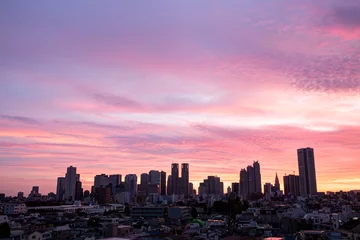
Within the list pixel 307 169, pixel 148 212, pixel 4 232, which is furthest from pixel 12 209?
→ pixel 307 169

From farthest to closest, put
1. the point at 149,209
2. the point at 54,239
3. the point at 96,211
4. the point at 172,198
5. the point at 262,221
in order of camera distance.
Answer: the point at 172,198 → the point at 96,211 → the point at 149,209 → the point at 262,221 → the point at 54,239

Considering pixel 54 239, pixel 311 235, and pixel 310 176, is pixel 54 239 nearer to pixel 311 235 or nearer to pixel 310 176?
pixel 311 235

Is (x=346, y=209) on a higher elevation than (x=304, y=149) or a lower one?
lower

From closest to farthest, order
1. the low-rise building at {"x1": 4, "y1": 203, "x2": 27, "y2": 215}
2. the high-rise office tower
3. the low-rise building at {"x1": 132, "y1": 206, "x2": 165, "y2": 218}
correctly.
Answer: the low-rise building at {"x1": 132, "y1": 206, "x2": 165, "y2": 218} < the low-rise building at {"x1": 4, "y1": 203, "x2": 27, "y2": 215} < the high-rise office tower

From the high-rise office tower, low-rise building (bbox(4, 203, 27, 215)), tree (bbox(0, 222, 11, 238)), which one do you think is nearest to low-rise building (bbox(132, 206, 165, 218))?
low-rise building (bbox(4, 203, 27, 215))

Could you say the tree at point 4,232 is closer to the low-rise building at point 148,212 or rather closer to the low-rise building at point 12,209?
the low-rise building at point 148,212

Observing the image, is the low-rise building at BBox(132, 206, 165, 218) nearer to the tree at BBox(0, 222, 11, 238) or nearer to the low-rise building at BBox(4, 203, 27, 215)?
the low-rise building at BBox(4, 203, 27, 215)

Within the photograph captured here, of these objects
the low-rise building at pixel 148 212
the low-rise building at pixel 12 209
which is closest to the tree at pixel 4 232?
the low-rise building at pixel 148 212

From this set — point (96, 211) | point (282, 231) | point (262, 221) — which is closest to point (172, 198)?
point (96, 211)
